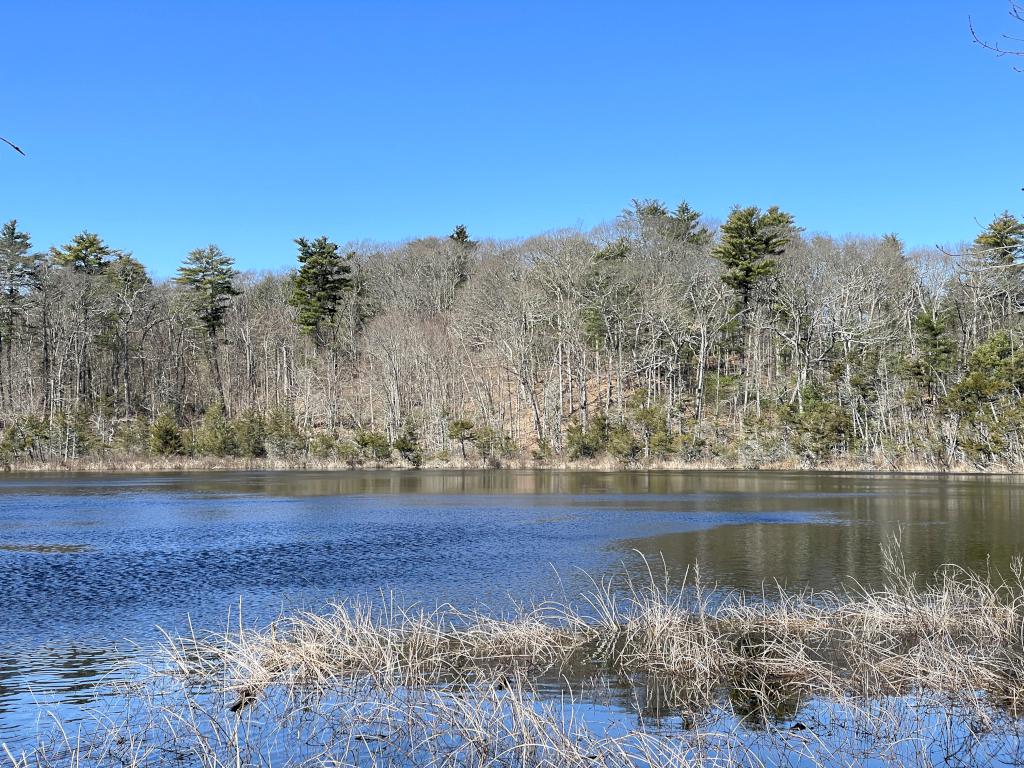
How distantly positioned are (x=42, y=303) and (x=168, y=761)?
245 ft

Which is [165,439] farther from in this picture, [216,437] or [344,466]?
[344,466]

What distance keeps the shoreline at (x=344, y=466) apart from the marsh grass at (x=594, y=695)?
47.0m

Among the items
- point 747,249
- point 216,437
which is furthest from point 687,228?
point 216,437

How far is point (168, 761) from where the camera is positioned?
866 centimetres

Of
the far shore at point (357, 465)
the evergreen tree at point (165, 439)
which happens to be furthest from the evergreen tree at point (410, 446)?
the evergreen tree at point (165, 439)

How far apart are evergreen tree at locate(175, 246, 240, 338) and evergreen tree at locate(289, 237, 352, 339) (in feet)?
28.5

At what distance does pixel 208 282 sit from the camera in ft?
274

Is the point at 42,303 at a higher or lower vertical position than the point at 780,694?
higher

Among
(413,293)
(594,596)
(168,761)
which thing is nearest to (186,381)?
(413,293)

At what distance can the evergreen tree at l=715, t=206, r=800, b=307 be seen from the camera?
64688 mm

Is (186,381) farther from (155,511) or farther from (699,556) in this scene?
(699,556)

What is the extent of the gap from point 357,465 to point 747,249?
34.8 m

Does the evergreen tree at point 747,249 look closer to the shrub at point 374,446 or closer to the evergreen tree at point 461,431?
the evergreen tree at point 461,431

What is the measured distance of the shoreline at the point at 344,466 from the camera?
6012 centimetres
